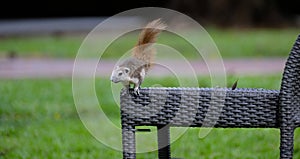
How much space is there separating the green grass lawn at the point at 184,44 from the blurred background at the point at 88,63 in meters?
0.02

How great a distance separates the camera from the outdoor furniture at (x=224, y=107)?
300cm

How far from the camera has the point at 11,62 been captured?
10961mm

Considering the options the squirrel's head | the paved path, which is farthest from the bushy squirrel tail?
the paved path

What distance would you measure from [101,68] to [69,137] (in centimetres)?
495

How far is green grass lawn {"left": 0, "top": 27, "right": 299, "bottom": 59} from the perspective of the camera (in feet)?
39.0

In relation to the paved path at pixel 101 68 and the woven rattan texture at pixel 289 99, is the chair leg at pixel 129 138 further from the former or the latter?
the paved path at pixel 101 68

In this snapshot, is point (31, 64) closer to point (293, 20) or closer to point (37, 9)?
point (37, 9)

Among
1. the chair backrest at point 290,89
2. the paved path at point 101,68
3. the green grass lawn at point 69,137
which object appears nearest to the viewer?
the chair backrest at point 290,89

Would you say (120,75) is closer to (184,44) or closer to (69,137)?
(69,137)

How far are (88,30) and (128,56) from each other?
1195 centimetres

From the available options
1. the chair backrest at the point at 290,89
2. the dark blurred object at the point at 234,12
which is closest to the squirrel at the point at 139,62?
the chair backrest at the point at 290,89

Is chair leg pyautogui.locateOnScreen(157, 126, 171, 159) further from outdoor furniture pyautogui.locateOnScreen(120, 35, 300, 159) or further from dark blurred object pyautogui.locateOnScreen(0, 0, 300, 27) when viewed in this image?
dark blurred object pyautogui.locateOnScreen(0, 0, 300, 27)

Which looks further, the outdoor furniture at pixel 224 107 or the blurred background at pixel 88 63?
the blurred background at pixel 88 63

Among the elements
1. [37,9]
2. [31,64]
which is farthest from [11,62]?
[37,9]
